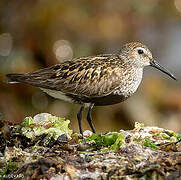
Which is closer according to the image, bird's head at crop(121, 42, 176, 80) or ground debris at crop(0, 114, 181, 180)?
ground debris at crop(0, 114, 181, 180)

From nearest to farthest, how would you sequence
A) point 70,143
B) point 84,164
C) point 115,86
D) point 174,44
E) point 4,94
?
point 84,164 → point 70,143 → point 115,86 → point 4,94 → point 174,44

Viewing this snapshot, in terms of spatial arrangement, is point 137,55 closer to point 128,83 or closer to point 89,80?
point 128,83

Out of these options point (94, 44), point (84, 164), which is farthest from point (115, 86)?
point (94, 44)

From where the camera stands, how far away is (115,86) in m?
7.30

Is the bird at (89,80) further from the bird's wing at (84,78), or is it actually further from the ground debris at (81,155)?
the ground debris at (81,155)

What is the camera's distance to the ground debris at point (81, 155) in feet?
14.2

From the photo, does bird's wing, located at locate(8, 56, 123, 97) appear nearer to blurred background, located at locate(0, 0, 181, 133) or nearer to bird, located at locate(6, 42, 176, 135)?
bird, located at locate(6, 42, 176, 135)

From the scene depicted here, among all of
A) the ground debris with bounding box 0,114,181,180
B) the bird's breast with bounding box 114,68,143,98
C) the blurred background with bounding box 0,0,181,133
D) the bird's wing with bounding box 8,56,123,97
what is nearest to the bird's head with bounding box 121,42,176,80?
the bird's breast with bounding box 114,68,143,98

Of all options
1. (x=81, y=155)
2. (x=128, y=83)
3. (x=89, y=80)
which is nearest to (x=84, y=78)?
(x=89, y=80)

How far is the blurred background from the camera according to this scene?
36.8 feet

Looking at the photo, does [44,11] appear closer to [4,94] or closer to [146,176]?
[4,94]

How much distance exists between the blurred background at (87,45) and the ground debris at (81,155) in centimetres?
506

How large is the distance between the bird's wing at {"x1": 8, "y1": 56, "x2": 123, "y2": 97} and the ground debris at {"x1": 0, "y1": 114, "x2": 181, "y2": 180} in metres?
1.57

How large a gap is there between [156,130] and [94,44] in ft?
22.8
